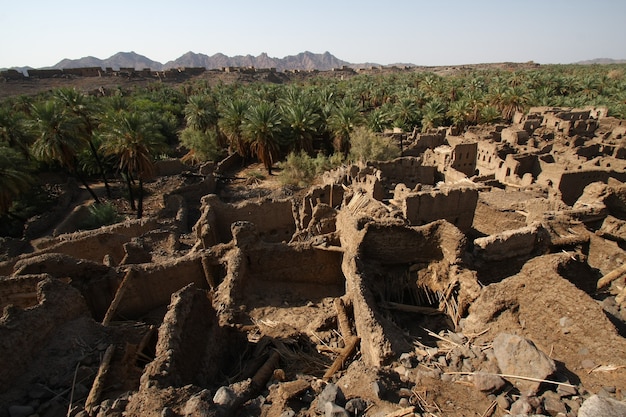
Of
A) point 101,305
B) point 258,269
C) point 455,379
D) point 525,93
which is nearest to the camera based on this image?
point 455,379

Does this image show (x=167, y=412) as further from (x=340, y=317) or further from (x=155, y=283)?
(x=155, y=283)

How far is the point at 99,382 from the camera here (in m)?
6.23

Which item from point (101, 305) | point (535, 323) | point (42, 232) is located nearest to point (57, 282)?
point (101, 305)

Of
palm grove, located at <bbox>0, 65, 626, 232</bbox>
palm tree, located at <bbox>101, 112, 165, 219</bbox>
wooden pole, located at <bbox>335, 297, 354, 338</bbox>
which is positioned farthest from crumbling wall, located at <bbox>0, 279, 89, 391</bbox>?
palm grove, located at <bbox>0, 65, 626, 232</bbox>

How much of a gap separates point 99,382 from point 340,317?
16.2ft

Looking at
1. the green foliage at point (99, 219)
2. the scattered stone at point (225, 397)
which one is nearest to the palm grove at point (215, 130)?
the green foliage at point (99, 219)

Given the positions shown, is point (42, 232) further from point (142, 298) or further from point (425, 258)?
point (425, 258)

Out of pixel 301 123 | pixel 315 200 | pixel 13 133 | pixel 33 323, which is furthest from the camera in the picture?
pixel 301 123

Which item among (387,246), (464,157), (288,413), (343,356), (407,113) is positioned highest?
(407,113)

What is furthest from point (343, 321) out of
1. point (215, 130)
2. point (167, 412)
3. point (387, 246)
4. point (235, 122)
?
point (215, 130)

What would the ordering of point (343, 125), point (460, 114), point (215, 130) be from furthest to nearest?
point (460, 114) < point (215, 130) < point (343, 125)

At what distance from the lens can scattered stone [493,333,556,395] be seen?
5.45 meters

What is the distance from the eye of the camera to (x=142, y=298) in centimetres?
1034

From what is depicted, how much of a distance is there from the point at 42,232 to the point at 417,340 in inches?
793
